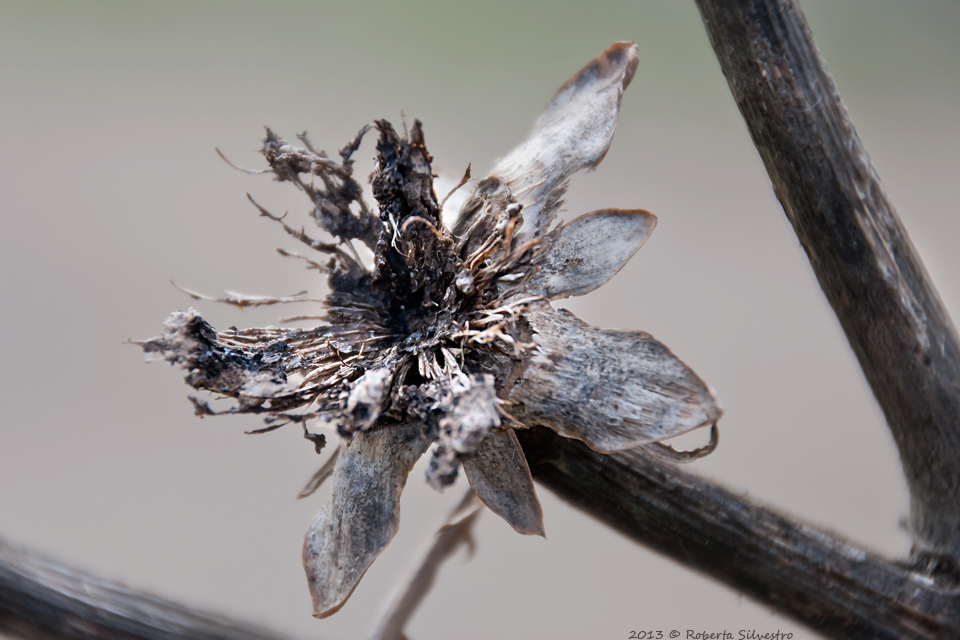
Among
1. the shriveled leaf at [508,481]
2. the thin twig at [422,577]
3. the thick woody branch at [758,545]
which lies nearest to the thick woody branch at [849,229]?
the thick woody branch at [758,545]

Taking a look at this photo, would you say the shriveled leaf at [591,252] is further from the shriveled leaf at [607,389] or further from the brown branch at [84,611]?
the brown branch at [84,611]

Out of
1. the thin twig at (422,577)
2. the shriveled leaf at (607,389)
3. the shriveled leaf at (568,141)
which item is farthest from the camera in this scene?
the thin twig at (422,577)

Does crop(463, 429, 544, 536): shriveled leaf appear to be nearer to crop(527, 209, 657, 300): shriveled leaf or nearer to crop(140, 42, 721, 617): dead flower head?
crop(140, 42, 721, 617): dead flower head

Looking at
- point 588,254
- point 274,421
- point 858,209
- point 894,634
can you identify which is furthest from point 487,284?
point 894,634

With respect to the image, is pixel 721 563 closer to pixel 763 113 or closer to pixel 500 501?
pixel 500 501

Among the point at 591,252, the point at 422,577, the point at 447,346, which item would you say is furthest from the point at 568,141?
the point at 422,577

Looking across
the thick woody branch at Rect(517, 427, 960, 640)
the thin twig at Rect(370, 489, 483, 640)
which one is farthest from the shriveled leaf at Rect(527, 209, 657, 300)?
the thin twig at Rect(370, 489, 483, 640)

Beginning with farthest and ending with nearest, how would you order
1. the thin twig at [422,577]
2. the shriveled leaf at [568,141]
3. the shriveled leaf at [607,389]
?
the thin twig at [422,577] → the shriveled leaf at [568,141] → the shriveled leaf at [607,389]

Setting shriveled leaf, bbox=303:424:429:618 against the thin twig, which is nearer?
shriveled leaf, bbox=303:424:429:618
